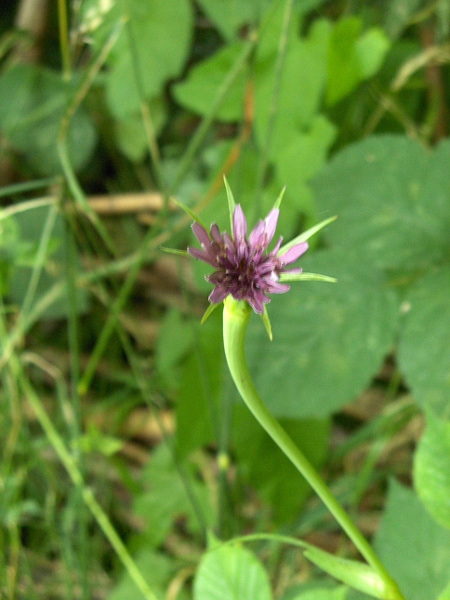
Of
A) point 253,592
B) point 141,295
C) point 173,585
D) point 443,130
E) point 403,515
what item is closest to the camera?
point 253,592

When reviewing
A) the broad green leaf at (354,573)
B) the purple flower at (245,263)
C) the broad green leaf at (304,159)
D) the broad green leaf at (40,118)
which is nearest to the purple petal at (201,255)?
the purple flower at (245,263)

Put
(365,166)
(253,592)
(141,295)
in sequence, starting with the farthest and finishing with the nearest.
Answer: (141,295)
(365,166)
(253,592)

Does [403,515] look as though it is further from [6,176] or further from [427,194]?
[6,176]

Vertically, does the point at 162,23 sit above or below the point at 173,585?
above

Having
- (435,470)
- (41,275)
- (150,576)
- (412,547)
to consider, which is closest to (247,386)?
(435,470)

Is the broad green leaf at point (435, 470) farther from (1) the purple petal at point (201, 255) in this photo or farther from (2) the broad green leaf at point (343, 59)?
(2) the broad green leaf at point (343, 59)

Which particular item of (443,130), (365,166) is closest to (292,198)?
(365,166)

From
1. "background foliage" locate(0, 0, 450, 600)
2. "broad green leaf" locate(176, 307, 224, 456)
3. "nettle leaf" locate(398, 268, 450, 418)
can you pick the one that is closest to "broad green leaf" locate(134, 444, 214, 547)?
"background foliage" locate(0, 0, 450, 600)
